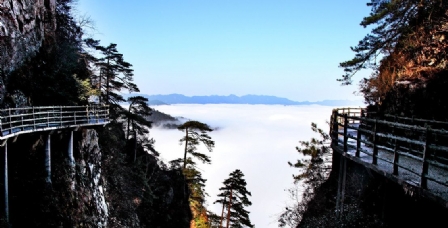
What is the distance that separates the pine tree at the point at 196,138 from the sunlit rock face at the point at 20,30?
1528 cm

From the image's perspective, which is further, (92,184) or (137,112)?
(137,112)

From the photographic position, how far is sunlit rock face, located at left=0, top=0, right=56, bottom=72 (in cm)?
1630

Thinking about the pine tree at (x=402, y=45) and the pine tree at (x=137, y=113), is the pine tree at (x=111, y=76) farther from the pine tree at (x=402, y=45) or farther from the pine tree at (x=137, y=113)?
the pine tree at (x=402, y=45)

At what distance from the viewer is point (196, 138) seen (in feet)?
99.2

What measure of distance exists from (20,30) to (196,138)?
1826cm

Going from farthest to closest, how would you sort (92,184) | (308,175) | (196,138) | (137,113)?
(137,113) < (196,138) < (308,175) < (92,184)

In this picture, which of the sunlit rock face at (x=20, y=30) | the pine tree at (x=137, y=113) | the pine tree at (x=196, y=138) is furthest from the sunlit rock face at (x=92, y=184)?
the pine tree at (x=196, y=138)

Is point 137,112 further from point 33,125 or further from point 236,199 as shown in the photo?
point 33,125

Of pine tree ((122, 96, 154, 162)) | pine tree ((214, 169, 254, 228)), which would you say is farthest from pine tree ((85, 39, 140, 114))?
pine tree ((214, 169, 254, 228))

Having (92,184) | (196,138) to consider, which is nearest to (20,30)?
(92,184)

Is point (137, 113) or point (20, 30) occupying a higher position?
point (20, 30)

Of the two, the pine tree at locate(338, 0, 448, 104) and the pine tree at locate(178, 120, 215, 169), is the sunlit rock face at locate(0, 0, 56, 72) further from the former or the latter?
→ the pine tree at locate(338, 0, 448, 104)

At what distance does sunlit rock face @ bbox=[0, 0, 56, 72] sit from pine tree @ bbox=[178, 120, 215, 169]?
15276 mm

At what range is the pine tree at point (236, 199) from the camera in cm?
3097
